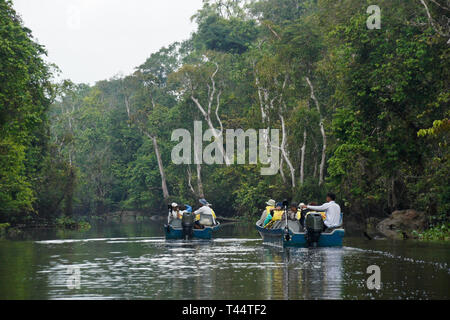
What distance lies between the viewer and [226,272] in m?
16.9

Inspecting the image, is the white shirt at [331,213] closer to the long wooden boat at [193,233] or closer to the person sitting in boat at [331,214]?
the person sitting in boat at [331,214]

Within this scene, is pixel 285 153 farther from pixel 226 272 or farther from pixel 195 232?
pixel 226 272

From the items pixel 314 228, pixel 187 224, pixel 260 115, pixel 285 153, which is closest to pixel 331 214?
pixel 314 228

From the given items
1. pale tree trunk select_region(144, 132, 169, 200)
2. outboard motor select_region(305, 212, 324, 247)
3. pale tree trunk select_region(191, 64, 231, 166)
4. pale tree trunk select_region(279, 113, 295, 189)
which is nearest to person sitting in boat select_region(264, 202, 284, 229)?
outboard motor select_region(305, 212, 324, 247)

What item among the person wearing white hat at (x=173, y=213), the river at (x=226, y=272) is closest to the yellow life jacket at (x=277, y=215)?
the river at (x=226, y=272)

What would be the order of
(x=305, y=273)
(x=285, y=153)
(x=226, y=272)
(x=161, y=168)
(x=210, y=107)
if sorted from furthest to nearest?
(x=161, y=168), (x=210, y=107), (x=285, y=153), (x=226, y=272), (x=305, y=273)

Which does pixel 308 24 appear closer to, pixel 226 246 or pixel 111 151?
pixel 226 246

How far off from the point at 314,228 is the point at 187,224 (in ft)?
26.2

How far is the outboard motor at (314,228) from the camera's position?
23.5 m

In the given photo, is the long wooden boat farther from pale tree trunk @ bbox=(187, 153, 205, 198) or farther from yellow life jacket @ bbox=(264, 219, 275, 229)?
pale tree trunk @ bbox=(187, 153, 205, 198)

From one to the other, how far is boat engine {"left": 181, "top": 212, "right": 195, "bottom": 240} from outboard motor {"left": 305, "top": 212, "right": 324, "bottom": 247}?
24.6ft

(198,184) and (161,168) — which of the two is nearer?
(198,184)

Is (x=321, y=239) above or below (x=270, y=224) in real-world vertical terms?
below

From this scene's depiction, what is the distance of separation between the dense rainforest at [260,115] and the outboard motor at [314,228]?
434cm
